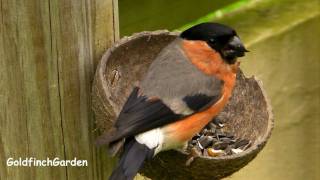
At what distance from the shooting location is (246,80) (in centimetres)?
457

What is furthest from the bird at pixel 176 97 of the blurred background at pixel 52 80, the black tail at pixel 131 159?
the blurred background at pixel 52 80

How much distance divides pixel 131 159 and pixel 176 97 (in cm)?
37

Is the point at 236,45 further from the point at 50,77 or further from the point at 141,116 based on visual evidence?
the point at 50,77

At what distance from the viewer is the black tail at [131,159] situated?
3.84 metres

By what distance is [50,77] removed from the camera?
4039 mm

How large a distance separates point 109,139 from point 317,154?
2.41 m

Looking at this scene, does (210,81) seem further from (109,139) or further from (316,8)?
(316,8)

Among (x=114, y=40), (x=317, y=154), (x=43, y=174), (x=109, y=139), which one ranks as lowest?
(x=317, y=154)

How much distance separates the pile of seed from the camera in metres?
4.45

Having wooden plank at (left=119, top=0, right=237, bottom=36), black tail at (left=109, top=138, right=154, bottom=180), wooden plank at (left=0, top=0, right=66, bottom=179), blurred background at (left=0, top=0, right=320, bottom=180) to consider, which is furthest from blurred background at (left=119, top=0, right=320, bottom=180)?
black tail at (left=109, top=138, right=154, bottom=180)

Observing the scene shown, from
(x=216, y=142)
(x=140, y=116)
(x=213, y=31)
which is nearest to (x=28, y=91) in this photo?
(x=140, y=116)

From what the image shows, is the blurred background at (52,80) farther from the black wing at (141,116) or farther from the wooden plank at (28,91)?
the black wing at (141,116)

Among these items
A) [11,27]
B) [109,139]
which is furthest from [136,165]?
[11,27]

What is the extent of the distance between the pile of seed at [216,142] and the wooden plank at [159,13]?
2.93 ft
